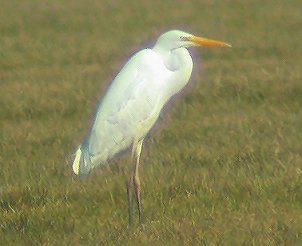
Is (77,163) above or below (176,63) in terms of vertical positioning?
below

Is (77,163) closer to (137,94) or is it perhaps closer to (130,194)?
(130,194)

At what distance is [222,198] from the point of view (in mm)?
6992

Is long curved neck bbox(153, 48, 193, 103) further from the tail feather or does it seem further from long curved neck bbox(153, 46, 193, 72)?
the tail feather

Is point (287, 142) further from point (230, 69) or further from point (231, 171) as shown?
point (230, 69)

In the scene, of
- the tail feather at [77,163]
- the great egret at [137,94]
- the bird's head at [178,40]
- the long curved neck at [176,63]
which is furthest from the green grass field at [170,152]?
the bird's head at [178,40]

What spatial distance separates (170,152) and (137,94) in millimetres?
1885

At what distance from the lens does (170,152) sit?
863cm

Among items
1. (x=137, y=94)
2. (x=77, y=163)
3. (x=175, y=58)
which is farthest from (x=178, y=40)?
(x=77, y=163)

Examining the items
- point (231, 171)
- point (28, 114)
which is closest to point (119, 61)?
point (28, 114)

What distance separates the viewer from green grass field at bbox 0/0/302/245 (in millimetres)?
6277

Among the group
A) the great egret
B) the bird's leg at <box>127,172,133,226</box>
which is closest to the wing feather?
the great egret

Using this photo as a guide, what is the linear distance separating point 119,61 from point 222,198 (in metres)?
9.10

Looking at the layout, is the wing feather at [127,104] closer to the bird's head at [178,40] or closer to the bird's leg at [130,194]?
the bird's head at [178,40]

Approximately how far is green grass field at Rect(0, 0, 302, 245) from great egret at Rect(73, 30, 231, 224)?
39cm
